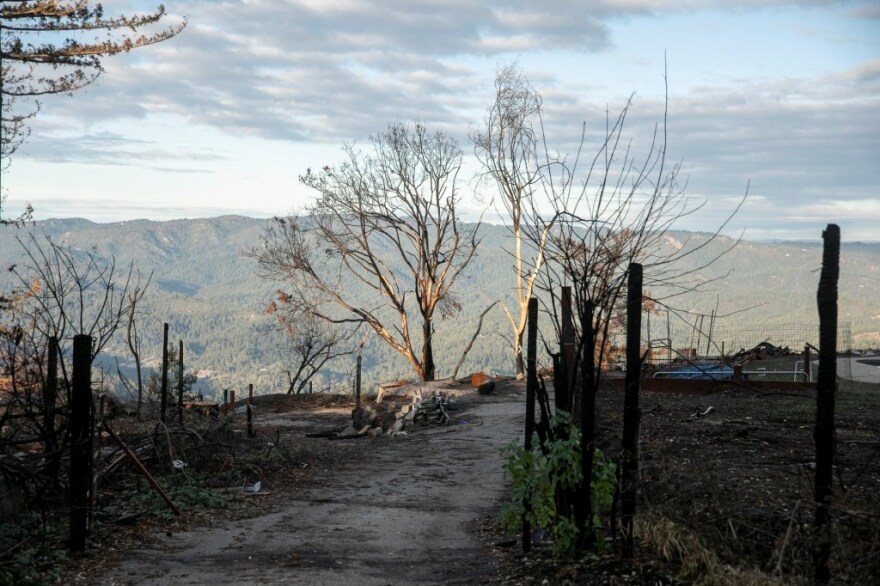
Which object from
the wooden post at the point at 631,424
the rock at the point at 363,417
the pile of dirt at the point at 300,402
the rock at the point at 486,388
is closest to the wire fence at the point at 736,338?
the rock at the point at 486,388

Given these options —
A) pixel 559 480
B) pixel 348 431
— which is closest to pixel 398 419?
pixel 348 431

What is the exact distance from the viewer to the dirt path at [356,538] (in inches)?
294

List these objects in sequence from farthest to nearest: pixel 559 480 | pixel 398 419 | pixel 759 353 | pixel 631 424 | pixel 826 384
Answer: pixel 759 353
pixel 398 419
pixel 559 480
pixel 631 424
pixel 826 384

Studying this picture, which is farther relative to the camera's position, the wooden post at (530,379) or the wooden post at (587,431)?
the wooden post at (530,379)

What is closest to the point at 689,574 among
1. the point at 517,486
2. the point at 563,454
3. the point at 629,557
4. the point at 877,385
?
the point at 629,557

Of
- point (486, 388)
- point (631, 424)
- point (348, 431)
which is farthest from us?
point (486, 388)

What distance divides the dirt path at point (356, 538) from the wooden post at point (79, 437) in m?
0.55

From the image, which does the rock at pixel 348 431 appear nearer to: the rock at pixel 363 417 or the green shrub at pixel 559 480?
the rock at pixel 363 417

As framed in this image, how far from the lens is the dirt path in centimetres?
746

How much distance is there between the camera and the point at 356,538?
9047 mm

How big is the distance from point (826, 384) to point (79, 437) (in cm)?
641

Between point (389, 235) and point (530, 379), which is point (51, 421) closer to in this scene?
point (530, 379)

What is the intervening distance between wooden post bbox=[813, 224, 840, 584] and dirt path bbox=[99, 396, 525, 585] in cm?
304

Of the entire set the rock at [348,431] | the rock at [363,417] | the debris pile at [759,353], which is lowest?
the rock at [348,431]
